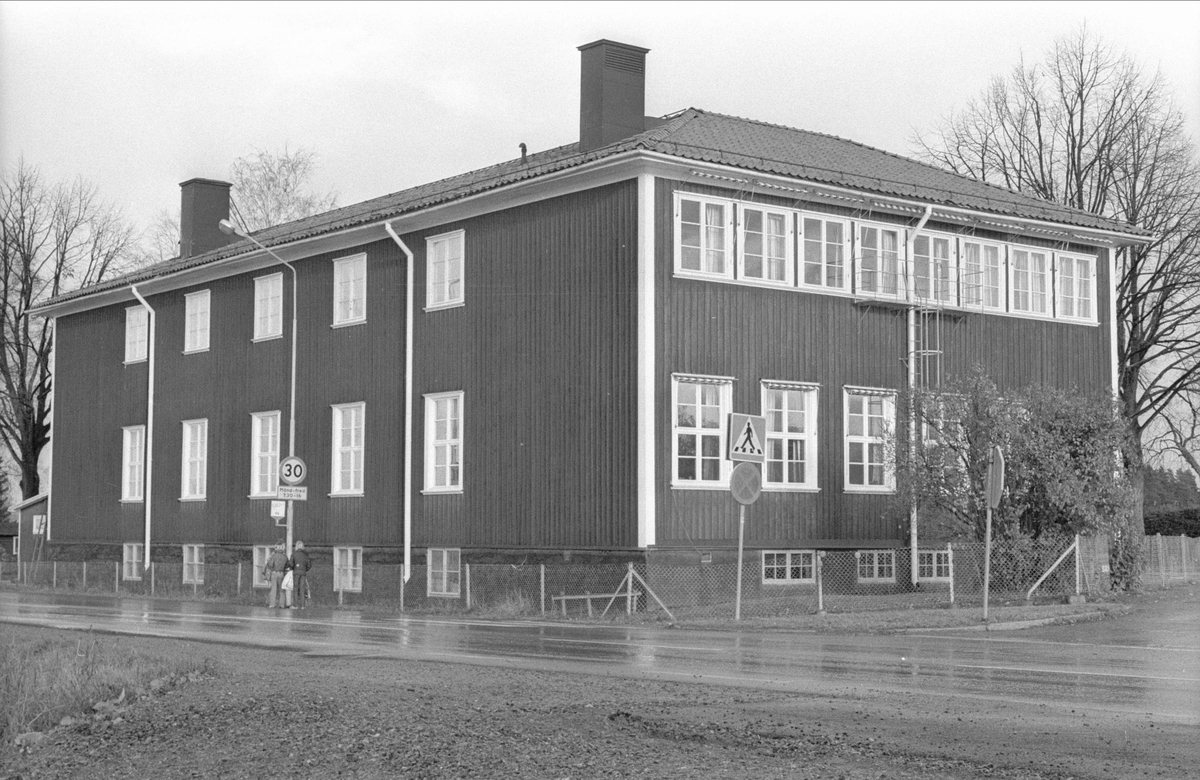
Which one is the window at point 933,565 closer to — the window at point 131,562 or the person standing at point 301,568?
the person standing at point 301,568

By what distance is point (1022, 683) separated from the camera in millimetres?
14906

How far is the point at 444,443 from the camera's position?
112 ft

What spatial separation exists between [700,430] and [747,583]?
9.75 ft

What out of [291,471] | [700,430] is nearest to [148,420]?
[291,471]

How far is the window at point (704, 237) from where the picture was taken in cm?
2964

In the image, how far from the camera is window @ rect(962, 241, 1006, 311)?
3388 centimetres

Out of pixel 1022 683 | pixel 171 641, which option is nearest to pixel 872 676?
pixel 1022 683

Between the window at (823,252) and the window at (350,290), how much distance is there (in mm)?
10819

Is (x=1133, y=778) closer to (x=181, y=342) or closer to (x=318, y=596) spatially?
(x=318, y=596)

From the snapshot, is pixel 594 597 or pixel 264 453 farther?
pixel 264 453

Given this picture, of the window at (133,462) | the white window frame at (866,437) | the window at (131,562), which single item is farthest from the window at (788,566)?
the window at (133,462)

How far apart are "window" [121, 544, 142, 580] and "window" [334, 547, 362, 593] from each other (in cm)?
970

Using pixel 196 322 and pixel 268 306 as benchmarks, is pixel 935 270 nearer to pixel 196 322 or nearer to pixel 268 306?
pixel 268 306

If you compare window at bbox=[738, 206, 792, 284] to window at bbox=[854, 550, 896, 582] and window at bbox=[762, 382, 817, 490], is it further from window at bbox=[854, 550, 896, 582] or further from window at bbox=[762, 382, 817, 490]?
window at bbox=[854, 550, 896, 582]
